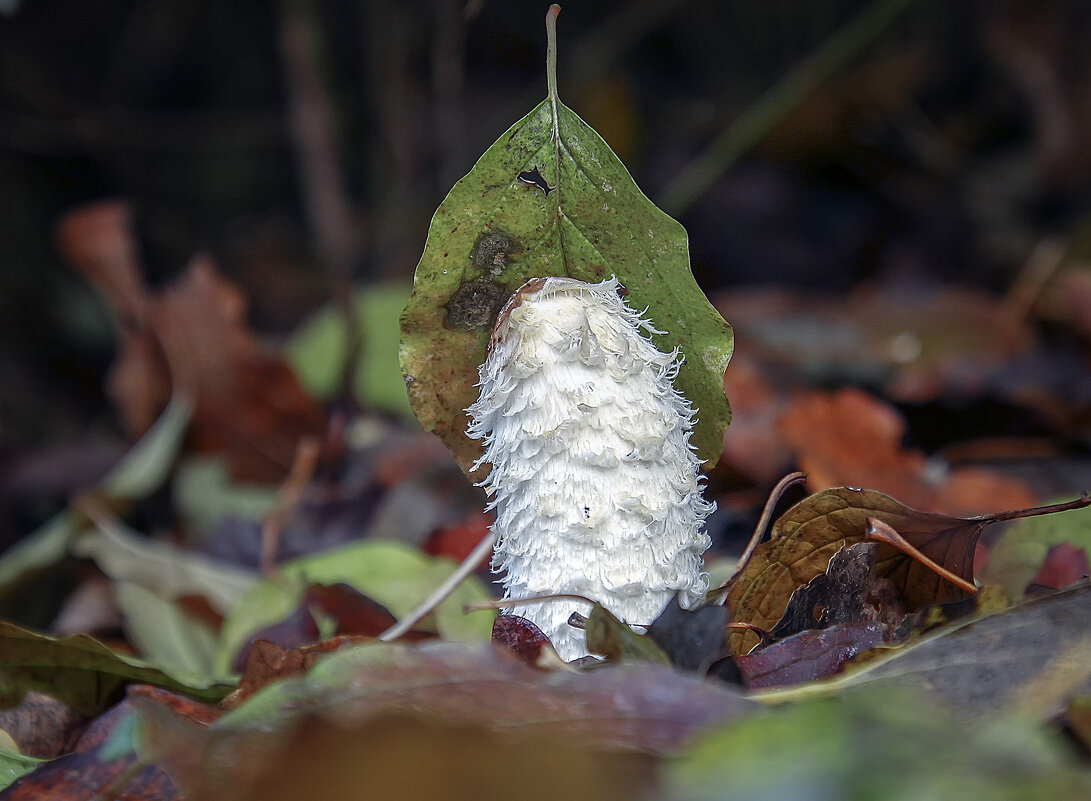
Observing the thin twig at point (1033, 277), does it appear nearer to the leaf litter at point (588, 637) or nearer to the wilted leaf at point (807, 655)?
the leaf litter at point (588, 637)

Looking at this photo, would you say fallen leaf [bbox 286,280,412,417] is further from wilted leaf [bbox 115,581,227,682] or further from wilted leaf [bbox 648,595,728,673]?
wilted leaf [bbox 648,595,728,673]

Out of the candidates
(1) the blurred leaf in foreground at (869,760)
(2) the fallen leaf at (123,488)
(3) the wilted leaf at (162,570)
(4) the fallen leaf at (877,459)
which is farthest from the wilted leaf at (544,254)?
(2) the fallen leaf at (123,488)

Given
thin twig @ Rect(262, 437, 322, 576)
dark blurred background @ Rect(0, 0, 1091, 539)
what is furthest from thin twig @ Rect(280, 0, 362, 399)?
thin twig @ Rect(262, 437, 322, 576)

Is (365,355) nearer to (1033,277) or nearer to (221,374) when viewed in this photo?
(221,374)

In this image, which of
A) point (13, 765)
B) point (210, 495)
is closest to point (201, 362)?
point (210, 495)

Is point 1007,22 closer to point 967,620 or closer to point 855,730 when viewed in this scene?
point 967,620
